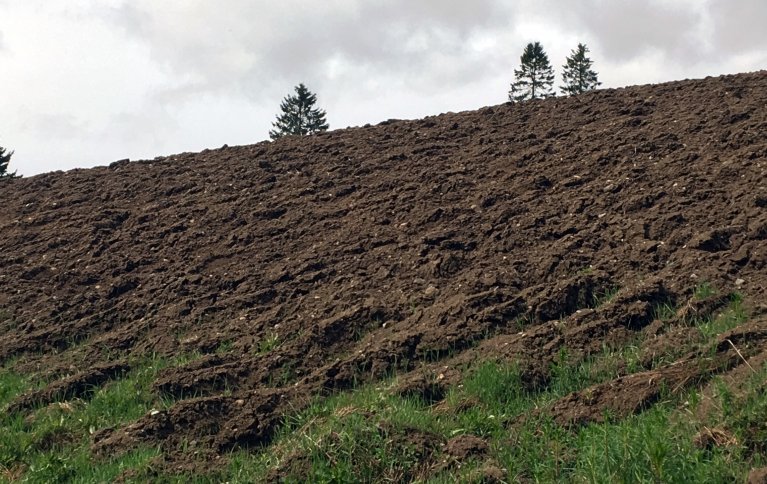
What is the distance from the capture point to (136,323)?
24.9 feet

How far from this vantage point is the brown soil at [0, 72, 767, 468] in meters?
5.83

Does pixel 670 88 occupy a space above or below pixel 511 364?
above

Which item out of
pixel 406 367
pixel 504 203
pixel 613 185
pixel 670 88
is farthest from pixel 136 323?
pixel 670 88

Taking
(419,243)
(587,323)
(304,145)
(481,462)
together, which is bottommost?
(481,462)

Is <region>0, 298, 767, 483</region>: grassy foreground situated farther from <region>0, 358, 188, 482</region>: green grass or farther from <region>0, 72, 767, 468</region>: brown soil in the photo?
<region>0, 72, 767, 468</region>: brown soil

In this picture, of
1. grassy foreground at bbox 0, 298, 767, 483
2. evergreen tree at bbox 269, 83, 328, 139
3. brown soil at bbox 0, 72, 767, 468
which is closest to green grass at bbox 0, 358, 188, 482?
grassy foreground at bbox 0, 298, 767, 483

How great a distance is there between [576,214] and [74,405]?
4.42 m

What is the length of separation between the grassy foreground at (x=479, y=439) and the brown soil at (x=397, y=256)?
0.56 feet

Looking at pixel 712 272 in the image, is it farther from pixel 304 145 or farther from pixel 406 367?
pixel 304 145

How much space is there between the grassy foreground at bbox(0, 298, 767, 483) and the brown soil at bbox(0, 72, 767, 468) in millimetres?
171

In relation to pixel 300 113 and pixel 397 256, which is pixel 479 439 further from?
pixel 300 113

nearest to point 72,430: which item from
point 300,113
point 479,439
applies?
point 479,439

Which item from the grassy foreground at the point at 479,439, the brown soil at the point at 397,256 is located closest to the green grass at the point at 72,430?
the grassy foreground at the point at 479,439

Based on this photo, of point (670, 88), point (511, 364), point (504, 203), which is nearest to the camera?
point (511, 364)
